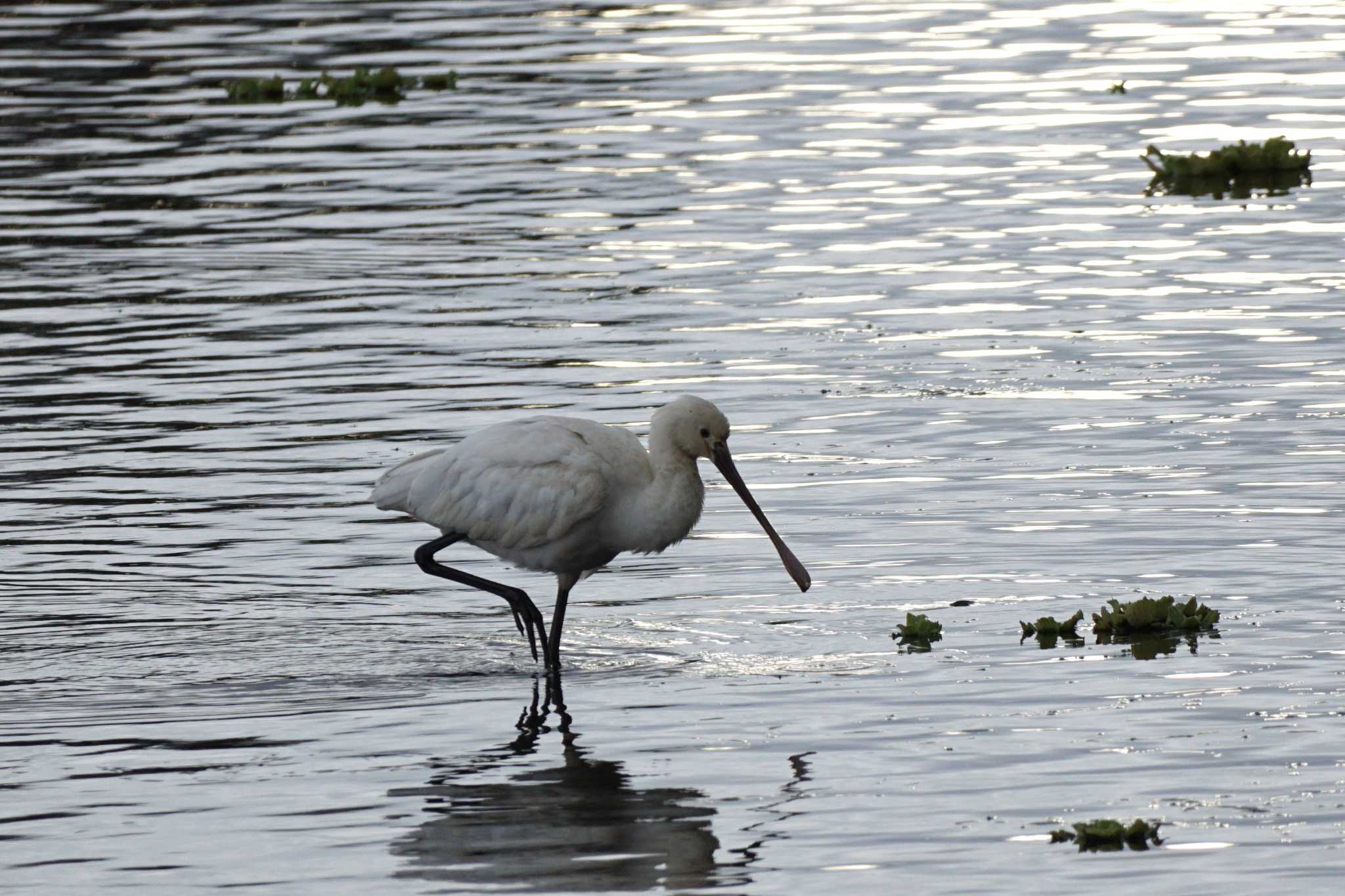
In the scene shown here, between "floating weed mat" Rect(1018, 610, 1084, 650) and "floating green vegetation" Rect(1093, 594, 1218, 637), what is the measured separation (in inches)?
4.7

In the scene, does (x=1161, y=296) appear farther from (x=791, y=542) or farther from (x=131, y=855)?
(x=131, y=855)

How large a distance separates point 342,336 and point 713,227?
473 cm

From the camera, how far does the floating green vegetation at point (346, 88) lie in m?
31.9

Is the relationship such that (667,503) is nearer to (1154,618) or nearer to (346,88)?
(1154,618)

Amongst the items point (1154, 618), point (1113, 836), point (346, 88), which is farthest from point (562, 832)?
point (346, 88)

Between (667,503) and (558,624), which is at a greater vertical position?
(667,503)

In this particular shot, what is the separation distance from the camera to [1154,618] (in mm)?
11617

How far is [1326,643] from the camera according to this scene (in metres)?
11.3

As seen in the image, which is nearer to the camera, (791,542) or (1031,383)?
(791,542)

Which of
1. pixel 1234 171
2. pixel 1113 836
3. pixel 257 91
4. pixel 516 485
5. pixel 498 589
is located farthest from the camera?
pixel 257 91

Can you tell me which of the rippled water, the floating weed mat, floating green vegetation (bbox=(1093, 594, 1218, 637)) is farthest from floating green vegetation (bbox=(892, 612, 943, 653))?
floating green vegetation (bbox=(1093, 594, 1218, 637))

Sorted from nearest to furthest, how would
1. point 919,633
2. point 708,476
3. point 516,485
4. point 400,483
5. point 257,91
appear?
point 919,633, point 516,485, point 400,483, point 708,476, point 257,91

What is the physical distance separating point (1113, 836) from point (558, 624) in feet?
12.0

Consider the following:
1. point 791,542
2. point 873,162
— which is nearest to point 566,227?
point 873,162
